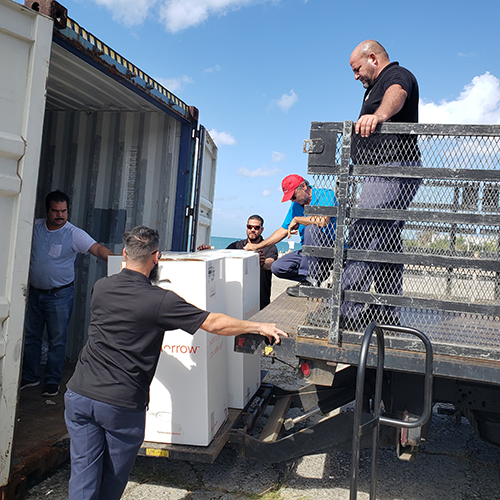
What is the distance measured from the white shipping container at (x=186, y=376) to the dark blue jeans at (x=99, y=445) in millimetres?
527

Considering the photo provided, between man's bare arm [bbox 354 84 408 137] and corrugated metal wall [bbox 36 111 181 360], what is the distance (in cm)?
296

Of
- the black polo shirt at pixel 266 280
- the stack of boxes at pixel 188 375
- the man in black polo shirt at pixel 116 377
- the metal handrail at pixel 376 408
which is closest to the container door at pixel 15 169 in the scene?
the man in black polo shirt at pixel 116 377

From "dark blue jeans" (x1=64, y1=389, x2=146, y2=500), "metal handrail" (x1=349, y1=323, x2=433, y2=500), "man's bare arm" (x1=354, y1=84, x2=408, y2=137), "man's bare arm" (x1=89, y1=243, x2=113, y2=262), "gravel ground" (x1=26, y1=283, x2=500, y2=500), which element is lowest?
"gravel ground" (x1=26, y1=283, x2=500, y2=500)

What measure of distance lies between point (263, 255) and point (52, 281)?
2359mm

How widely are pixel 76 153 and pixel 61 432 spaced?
10.7ft

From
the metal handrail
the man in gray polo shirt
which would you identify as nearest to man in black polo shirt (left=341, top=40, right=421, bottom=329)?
the metal handrail

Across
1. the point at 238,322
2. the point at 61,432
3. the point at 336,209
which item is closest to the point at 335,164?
the point at 336,209

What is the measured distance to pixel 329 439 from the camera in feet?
9.46

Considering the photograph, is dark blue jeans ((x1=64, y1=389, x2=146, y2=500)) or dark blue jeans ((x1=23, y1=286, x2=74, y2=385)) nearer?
dark blue jeans ((x1=64, y1=389, x2=146, y2=500))

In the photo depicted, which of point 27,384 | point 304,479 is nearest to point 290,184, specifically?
point 304,479

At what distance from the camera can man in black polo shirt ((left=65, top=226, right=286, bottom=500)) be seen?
2371 mm

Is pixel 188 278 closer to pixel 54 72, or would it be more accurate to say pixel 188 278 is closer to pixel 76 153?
pixel 54 72

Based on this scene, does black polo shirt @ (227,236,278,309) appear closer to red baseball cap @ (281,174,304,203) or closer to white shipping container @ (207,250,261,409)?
white shipping container @ (207,250,261,409)

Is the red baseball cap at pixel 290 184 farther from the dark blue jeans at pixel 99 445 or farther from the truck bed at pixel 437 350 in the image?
the dark blue jeans at pixel 99 445
